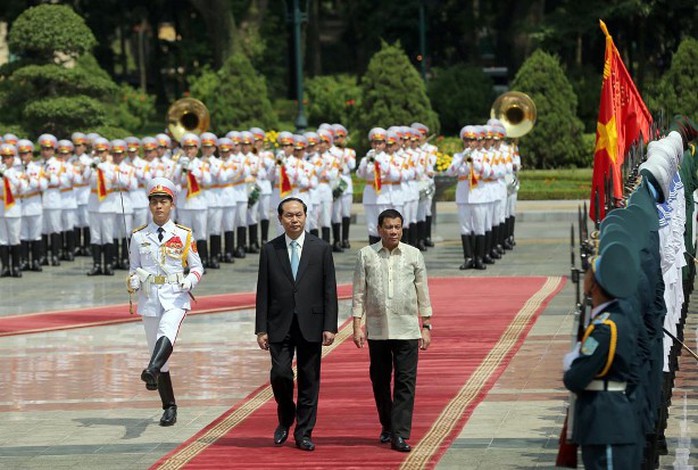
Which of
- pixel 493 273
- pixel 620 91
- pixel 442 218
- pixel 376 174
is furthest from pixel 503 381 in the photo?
pixel 442 218

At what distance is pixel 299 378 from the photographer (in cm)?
1224

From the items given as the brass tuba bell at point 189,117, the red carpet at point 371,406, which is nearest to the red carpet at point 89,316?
the red carpet at point 371,406

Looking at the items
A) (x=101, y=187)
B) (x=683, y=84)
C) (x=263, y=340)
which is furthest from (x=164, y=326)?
(x=683, y=84)

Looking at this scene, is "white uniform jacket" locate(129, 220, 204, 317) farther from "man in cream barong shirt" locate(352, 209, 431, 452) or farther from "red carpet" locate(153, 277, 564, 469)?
"man in cream barong shirt" locate(352, 209, 431, 452)

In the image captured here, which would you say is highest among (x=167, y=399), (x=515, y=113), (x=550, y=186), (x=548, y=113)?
(x=515, y=113)

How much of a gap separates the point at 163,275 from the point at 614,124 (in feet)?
11.9

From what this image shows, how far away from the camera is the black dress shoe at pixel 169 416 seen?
13.1m

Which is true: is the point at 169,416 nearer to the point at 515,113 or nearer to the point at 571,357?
the point at 571,357

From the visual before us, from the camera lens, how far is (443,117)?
166 feet

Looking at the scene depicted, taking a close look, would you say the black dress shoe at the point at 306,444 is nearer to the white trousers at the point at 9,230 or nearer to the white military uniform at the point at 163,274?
the white military uniform at the point at 163,274

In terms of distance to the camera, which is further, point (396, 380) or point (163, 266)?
point (163, 266)

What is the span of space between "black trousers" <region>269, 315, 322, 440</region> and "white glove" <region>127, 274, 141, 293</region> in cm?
139

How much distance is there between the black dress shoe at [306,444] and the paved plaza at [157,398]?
907 mm

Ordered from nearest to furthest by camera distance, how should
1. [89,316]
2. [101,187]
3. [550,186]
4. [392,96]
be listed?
1. [89,316]
2. [101,187]
3. [550,186]
4. [392,96]
